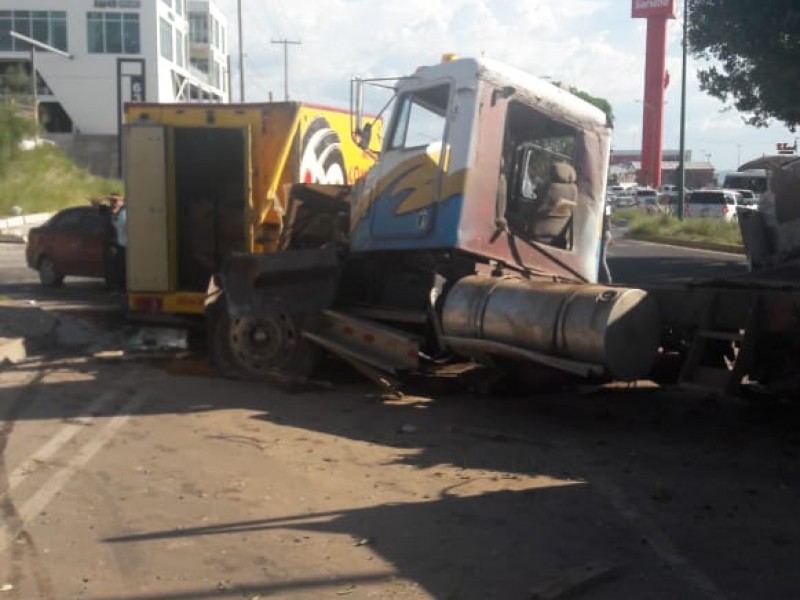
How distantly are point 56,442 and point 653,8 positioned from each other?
7574cm

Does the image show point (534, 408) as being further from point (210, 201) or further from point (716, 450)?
point (210, 201)

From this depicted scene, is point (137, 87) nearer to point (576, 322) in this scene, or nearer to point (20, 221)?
point (20, 221)

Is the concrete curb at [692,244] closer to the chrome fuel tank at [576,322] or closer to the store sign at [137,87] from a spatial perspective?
the chrome fuel tank at [576,322]

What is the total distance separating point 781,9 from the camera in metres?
16.8

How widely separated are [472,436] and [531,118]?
3172mm

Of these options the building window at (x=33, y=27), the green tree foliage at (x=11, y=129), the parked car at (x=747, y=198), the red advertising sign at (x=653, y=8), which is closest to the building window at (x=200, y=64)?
the building window at (x=33, y=27)


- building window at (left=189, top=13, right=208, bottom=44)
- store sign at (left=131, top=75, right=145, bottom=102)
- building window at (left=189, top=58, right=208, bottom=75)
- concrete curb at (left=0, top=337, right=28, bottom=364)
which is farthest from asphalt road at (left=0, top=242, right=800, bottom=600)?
building window at (left=189, top=13, right=208, bottom=44)

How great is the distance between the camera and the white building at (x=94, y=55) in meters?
71.2

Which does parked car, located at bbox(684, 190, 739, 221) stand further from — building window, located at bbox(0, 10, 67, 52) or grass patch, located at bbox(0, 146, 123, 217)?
building window, located at bbox(0, 10, 67, 52)

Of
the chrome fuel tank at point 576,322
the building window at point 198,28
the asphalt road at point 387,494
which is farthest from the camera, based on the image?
the building window at point 198,28

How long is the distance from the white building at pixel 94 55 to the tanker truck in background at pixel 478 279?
203 ft

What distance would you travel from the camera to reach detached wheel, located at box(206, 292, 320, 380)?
934cm

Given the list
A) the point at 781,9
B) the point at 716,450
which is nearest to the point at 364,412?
the point at 716,450

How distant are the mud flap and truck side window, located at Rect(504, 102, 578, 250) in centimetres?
176
